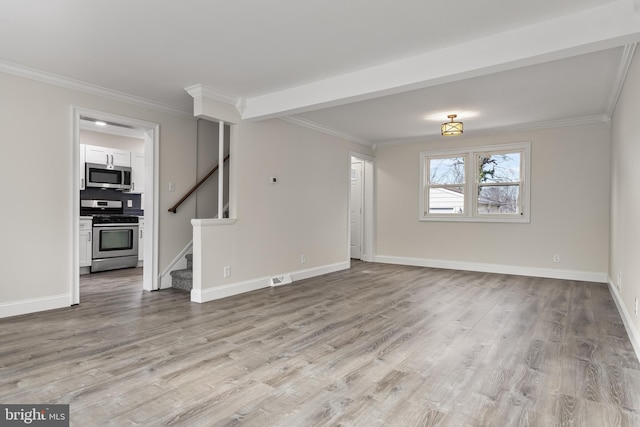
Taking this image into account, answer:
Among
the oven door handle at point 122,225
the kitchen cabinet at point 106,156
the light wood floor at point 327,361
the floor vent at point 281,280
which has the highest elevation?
the kitchen cabinet at point 106,156

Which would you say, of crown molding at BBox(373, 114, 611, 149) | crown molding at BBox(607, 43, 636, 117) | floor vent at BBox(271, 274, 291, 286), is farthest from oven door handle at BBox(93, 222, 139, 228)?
crown molding at BBox(607, 43, 636, 117)

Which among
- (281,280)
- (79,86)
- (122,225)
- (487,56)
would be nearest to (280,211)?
(281,280)

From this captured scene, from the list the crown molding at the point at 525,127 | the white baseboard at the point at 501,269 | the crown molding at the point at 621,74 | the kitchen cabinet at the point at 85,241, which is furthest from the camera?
the kitchen cabinet at the point at 85,241

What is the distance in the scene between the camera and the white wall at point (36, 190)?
3.46 meters

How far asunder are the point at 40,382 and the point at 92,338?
77 centimetres

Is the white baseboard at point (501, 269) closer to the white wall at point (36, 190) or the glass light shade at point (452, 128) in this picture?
the glass light shade at point (452, 128)

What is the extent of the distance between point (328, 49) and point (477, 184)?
4271mm

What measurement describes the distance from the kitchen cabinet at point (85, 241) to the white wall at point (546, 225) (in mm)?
5452

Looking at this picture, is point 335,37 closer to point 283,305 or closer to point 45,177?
point 283,305

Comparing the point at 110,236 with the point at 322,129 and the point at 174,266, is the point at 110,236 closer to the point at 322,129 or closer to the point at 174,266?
the point at 174,266

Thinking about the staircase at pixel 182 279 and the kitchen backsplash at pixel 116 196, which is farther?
the kitchen backsplash at pixel 116 196

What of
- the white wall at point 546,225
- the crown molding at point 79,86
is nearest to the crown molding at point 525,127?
the white wall at point 546,225

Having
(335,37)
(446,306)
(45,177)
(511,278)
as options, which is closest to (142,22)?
(335,37)

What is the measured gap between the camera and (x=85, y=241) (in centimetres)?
584
